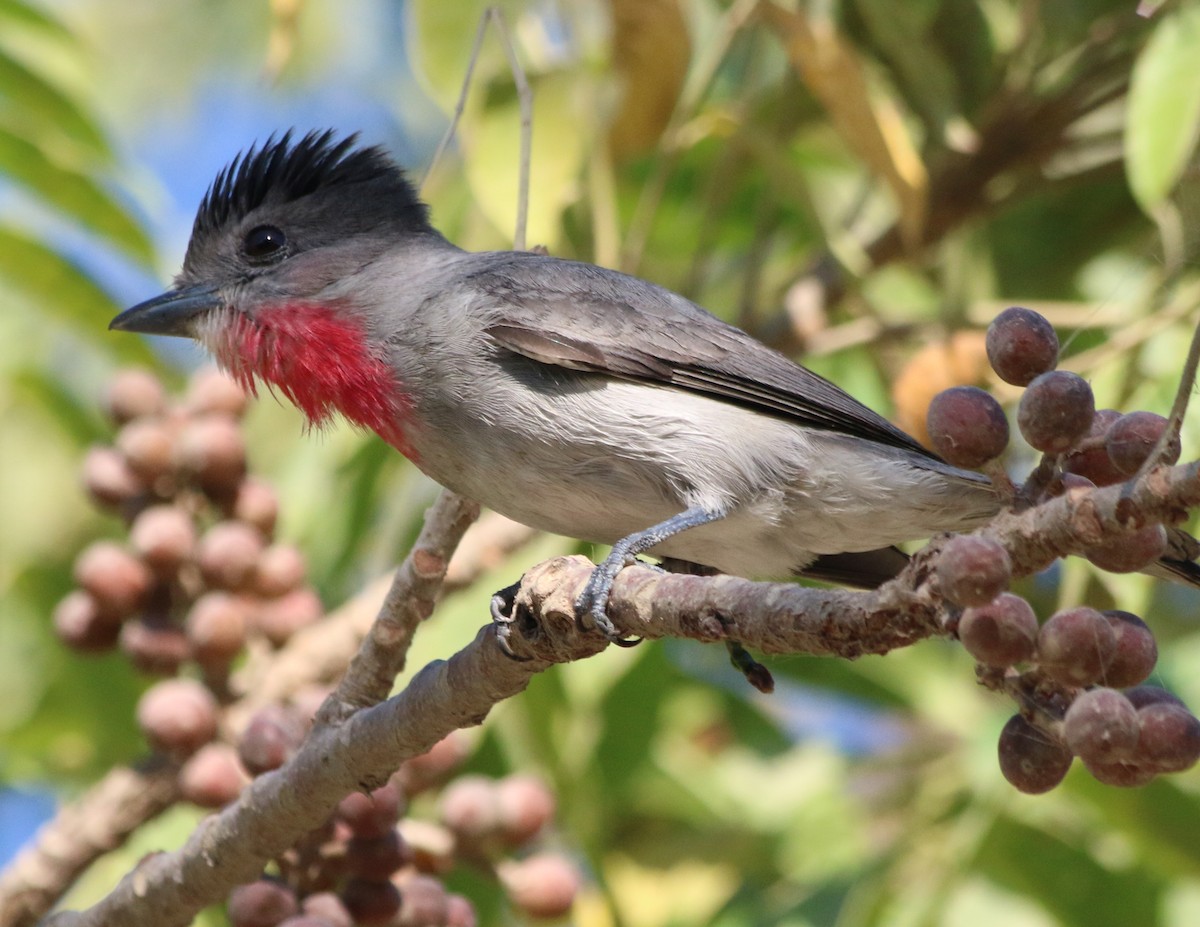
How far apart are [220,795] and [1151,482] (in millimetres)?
2096

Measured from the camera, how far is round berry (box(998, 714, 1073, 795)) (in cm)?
171

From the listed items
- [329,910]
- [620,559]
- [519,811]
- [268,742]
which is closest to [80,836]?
[268,742]

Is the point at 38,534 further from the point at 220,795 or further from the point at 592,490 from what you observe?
the point at 592,490

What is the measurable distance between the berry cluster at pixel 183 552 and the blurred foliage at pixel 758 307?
389 mm

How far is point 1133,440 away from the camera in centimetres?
169

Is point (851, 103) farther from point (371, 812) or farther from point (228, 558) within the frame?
point (371, 812)

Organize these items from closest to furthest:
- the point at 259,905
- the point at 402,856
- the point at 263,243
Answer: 1. the point at 259,905
2. the point at 402,856
3. the point at 263,243

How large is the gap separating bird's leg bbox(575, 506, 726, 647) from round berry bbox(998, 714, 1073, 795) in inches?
24.0

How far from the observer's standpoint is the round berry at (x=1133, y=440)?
169 centimetres

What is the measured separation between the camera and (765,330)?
162 inches

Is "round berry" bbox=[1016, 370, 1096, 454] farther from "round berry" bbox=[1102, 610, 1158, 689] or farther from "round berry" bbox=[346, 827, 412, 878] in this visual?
"round berry" bbox=[346, 827, 412, 878]

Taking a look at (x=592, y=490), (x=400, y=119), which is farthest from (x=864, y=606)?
(x=400, y=119)

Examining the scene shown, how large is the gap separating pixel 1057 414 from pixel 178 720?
2.05 meters

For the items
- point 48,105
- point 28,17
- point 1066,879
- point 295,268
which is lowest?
point 1066,879
